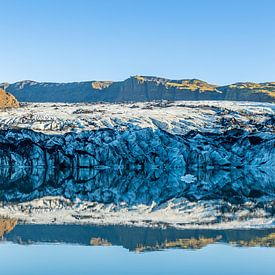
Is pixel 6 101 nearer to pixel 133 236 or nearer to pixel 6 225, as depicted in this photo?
pixel 6 225

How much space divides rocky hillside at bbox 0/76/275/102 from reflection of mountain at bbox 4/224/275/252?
67.3 meters

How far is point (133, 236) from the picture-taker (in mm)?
12430

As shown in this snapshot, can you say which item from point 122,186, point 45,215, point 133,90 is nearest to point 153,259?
point 45,215

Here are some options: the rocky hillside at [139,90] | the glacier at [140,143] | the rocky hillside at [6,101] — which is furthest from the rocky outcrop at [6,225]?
the rocky hillside at [139,90]

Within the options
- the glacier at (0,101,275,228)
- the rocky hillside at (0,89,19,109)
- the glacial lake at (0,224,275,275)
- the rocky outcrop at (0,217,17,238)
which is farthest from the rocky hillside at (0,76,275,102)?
the glacial lake at (0,224,275,275)

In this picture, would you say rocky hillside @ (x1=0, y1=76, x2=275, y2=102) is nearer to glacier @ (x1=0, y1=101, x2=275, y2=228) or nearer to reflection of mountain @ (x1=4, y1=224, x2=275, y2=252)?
glacier @ (x1=0, y1=101, x2=275, y2=228)

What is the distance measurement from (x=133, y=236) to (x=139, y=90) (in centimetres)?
8730

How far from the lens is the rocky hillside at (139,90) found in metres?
86.0

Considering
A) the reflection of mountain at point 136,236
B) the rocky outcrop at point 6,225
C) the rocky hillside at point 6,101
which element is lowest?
the rocky outcrop at point 6,225

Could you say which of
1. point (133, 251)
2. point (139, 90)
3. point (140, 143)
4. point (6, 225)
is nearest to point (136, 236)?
point (133, 251)

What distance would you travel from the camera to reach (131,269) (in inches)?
372

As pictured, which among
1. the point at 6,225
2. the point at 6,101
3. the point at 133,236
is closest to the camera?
the point at 133,236

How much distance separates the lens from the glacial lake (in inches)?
374

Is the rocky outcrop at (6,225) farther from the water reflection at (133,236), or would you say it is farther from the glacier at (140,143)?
the glacier at (140,143)
